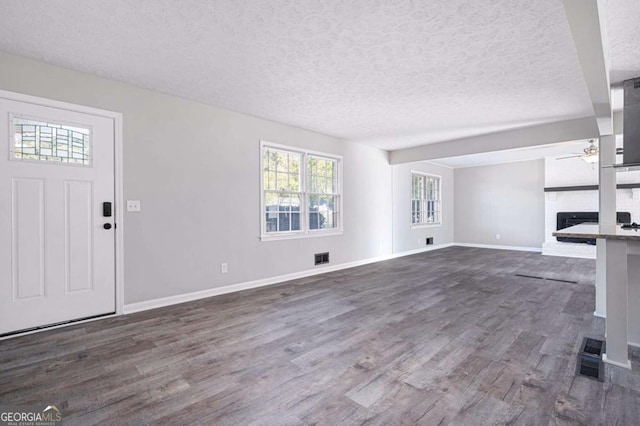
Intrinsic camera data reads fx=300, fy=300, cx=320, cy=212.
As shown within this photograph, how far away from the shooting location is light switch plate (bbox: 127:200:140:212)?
10.8 feet

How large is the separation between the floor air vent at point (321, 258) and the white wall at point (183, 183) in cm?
29

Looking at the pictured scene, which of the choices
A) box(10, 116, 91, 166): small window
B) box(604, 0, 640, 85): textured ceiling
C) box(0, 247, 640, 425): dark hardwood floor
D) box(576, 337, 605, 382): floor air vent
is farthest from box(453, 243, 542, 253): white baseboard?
box(10, 116, 91, 166): small window

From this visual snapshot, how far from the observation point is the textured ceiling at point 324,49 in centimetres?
207

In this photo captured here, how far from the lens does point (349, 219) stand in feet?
19.5

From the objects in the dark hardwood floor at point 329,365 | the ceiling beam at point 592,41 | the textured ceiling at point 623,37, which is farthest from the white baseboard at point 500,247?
the ceiling beam at point 592,41

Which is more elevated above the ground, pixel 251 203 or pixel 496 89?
pixel 496 89

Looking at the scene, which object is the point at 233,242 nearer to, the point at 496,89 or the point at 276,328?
the point at 276,328

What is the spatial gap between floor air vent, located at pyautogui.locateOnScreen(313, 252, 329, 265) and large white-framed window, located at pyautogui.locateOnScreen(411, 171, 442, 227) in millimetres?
3281

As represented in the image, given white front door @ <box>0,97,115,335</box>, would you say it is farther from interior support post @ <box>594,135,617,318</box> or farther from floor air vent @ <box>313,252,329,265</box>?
interior support post @ <box>594,135,617,318</box>

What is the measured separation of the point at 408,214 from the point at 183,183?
555 cm

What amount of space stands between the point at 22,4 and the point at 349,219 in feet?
16.2

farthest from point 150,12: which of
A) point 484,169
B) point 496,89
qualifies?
point 484,169

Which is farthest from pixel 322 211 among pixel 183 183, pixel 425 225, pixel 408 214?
pixel 425 225

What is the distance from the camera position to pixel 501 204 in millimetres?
8516
